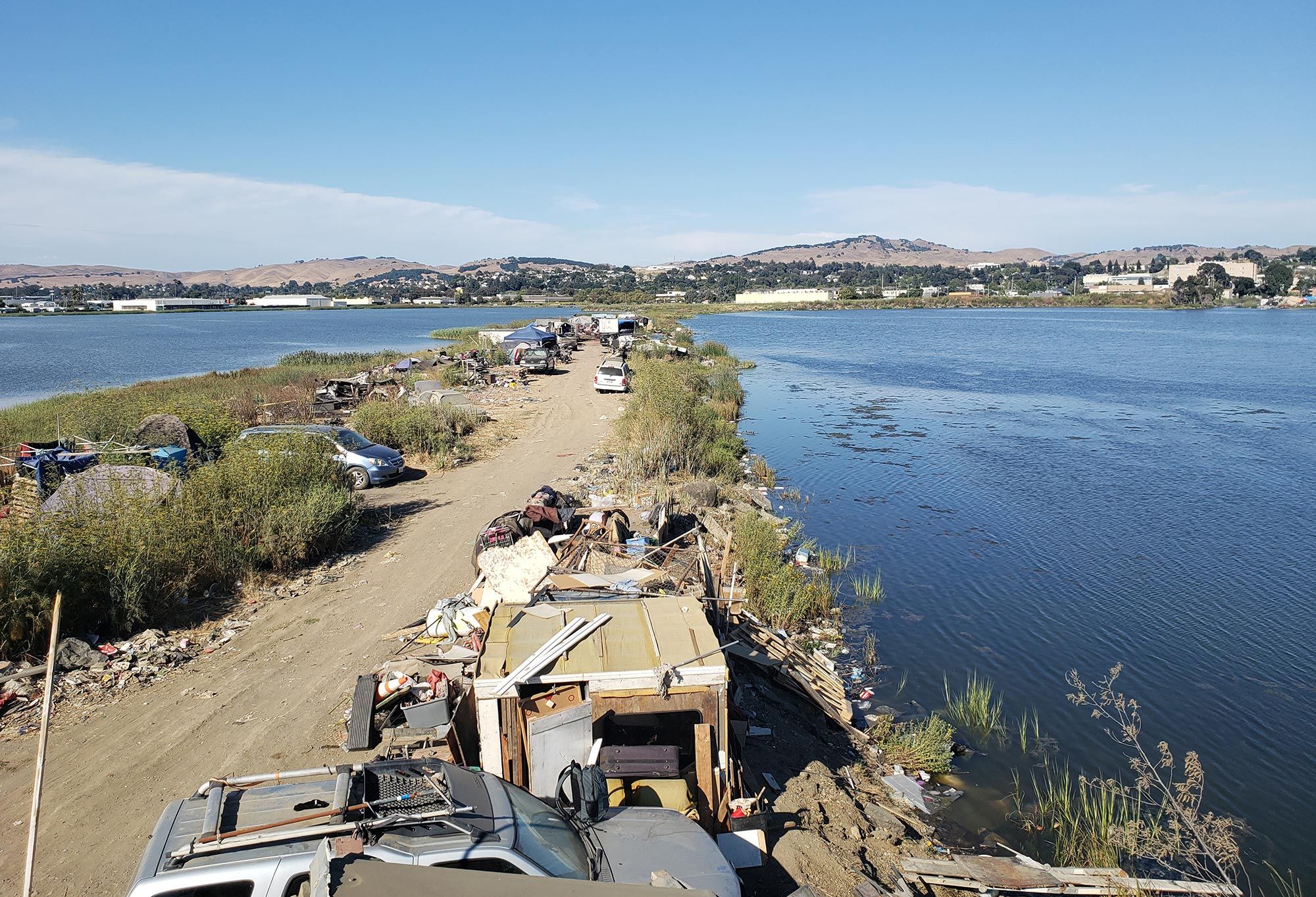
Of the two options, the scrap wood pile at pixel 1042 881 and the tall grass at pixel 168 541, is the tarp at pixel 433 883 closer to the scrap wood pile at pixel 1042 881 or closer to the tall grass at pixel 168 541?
the scrap wood pile at pixel 1042 881

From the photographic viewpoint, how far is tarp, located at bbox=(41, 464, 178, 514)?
486 inches

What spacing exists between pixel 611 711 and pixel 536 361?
37.3 m

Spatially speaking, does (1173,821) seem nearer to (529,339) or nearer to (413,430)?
(413,430)

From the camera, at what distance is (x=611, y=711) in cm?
626

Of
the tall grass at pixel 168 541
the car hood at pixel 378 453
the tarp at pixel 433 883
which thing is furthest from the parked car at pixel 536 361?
the tarp at pixel 433 883

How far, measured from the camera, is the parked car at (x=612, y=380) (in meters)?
34.6

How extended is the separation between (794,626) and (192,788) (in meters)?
8.68

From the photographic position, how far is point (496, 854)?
4.33 metres

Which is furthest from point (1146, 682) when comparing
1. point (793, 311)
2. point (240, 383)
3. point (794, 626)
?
→ point (793, 311)

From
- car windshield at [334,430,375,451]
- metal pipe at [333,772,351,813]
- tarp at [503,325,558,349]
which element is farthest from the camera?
tarp at [503,325,558,349]

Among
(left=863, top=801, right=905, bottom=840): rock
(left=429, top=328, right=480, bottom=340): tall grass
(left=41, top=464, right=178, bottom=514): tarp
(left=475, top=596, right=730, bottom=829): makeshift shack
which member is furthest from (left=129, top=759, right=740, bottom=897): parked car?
(left=429, top=328, right=480, bottom=340): tall grass

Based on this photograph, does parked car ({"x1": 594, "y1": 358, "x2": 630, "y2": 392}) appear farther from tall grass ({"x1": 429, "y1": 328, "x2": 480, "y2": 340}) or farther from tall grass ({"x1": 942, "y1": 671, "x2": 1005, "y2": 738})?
tall grass ({"x1": 429, "y1": 328, "x2": 480, "y2": 340})

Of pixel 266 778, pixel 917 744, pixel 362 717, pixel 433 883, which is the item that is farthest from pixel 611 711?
pixel 917 744

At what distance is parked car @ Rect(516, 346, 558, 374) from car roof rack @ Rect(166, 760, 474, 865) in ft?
125
